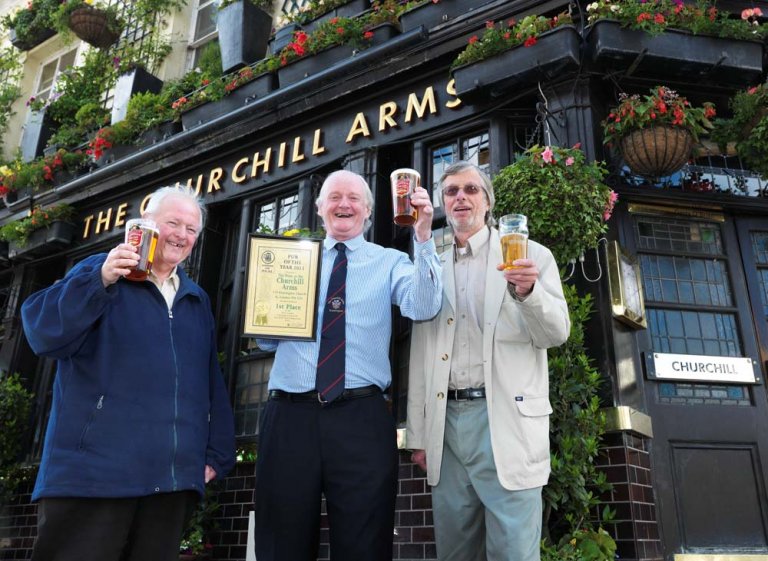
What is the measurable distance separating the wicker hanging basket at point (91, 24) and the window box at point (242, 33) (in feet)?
11.5

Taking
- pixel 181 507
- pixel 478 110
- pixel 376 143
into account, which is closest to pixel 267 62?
pixel 376 143

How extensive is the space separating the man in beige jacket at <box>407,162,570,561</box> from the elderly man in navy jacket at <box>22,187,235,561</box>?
3.20ft

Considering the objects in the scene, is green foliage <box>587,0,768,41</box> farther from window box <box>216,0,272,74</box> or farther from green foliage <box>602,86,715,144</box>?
window box <box>216,0,272,74</box>

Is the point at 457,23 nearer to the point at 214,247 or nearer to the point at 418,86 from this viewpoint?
the point at 418,86

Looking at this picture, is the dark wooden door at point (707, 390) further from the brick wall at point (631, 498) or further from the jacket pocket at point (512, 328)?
the jacket pocket at point (512, 328)

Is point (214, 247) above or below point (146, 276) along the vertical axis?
above

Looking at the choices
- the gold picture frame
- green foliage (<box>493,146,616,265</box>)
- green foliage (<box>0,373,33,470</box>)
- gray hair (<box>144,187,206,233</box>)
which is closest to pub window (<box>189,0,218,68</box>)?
green foliage (<box>0,373,33,470</box>)

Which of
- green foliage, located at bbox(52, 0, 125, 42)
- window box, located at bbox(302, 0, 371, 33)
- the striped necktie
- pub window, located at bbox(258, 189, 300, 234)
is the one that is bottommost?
the striped necktie

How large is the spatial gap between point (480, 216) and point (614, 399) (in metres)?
2.04

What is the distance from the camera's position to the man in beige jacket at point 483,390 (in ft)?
8.03

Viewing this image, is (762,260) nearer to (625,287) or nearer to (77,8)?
(625,287)

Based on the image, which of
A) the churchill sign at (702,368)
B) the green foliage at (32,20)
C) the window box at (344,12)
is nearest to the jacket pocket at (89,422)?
the churchill sign at (702,368)

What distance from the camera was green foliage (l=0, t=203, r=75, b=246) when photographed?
8.78m

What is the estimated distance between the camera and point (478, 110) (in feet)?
18.4
